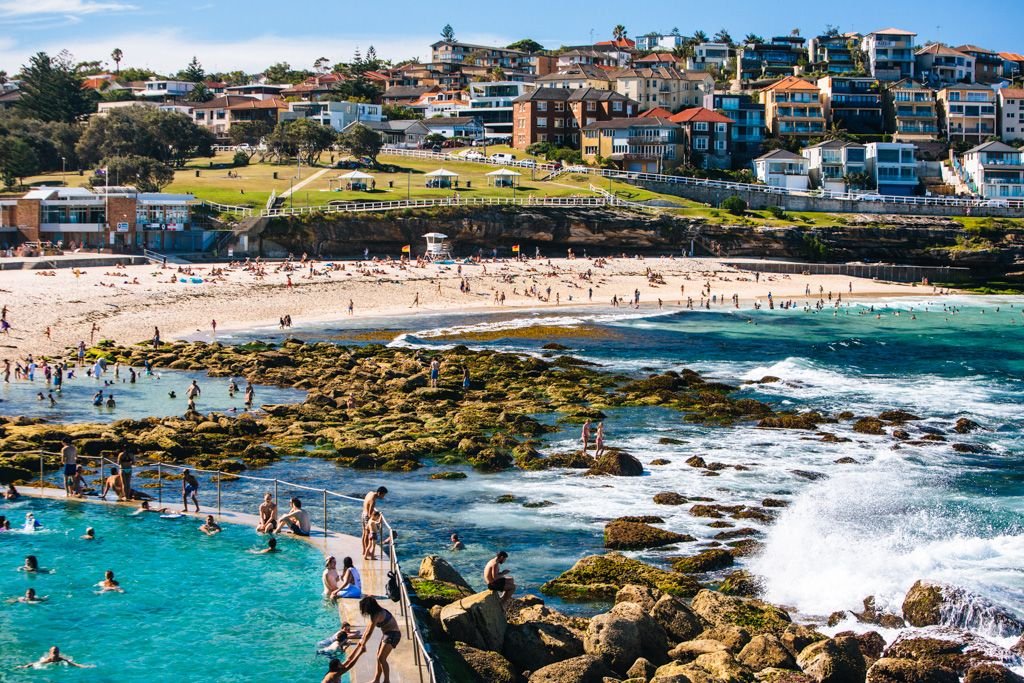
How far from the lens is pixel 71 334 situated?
1970 inches

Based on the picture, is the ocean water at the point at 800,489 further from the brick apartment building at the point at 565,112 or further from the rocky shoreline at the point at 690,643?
the brick apartment building at the point at 565,112

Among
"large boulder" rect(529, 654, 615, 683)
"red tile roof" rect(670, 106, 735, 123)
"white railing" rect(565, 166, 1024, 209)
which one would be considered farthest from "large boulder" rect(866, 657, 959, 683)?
"red tile roof" rect(670, 106, 735, 123)

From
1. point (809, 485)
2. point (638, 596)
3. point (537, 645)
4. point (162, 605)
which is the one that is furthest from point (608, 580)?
point (809, 485)

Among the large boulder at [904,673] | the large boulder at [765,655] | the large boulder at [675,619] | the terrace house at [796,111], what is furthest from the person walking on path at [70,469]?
the terrace house at [796,111]

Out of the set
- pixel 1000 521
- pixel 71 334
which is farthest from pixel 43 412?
pixel 1000 521

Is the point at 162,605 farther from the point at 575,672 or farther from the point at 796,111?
the point at 796,111

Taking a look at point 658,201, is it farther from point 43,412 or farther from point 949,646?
point 949,646

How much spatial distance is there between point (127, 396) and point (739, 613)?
89.8 ft

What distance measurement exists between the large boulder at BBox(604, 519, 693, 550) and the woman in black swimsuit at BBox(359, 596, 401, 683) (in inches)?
370

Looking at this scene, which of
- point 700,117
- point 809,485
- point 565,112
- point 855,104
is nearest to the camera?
point 809,485

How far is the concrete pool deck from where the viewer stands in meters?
14.3

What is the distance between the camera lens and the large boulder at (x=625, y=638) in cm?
1587

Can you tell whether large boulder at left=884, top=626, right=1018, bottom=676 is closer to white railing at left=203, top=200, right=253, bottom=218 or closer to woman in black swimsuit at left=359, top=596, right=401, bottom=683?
woman in black swimsuit at left=359, top=596, right=401, bottom=683

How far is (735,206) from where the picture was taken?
321ft
